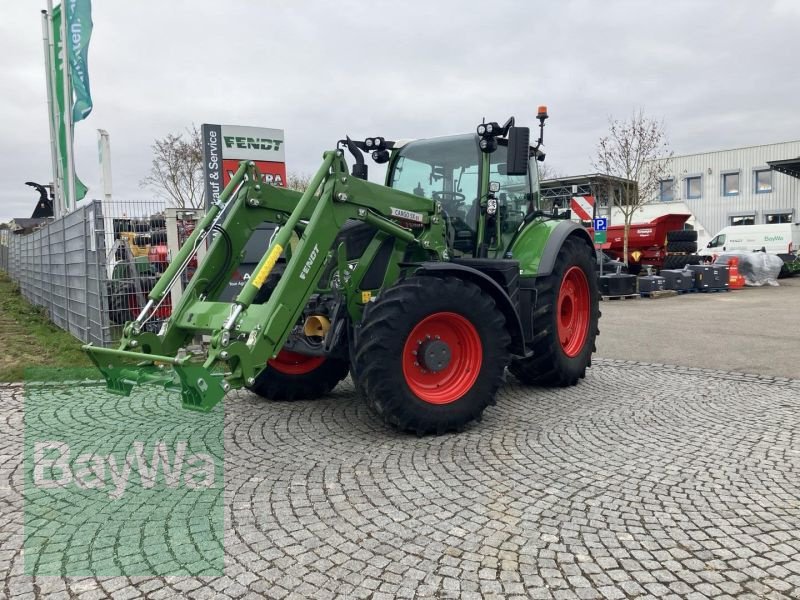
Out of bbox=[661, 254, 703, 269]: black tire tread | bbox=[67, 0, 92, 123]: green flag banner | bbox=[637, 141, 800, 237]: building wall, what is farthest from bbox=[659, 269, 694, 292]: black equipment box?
bbox=[637, 141, 800, 237]: building wall

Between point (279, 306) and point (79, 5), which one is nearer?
point (279, 306)

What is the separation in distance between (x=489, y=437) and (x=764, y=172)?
126ft

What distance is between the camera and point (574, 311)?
6.87m

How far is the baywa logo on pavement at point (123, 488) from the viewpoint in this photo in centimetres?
295

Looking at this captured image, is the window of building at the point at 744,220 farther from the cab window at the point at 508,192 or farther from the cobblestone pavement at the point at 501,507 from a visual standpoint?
the cobblestone pavement at the point at 501,507

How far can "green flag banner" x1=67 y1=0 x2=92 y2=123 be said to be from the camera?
11500mm

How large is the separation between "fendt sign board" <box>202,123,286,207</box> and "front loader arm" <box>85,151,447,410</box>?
10.4ft

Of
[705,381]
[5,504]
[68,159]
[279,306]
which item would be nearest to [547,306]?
[705,381]

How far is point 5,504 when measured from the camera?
358cm

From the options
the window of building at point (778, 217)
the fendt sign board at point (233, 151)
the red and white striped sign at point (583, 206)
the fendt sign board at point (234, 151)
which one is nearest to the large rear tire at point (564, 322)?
the fendt sign board at point (234, 151)

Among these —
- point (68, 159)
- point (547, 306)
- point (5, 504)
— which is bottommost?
point (5, 504)

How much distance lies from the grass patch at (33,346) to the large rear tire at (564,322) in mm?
4706

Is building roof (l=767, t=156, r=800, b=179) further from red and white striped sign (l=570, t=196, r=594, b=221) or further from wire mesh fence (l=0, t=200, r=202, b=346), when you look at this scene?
wire mesh fence (l=0, t=200, r=202, b=346)

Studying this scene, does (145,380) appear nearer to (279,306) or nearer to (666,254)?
(279,306)
